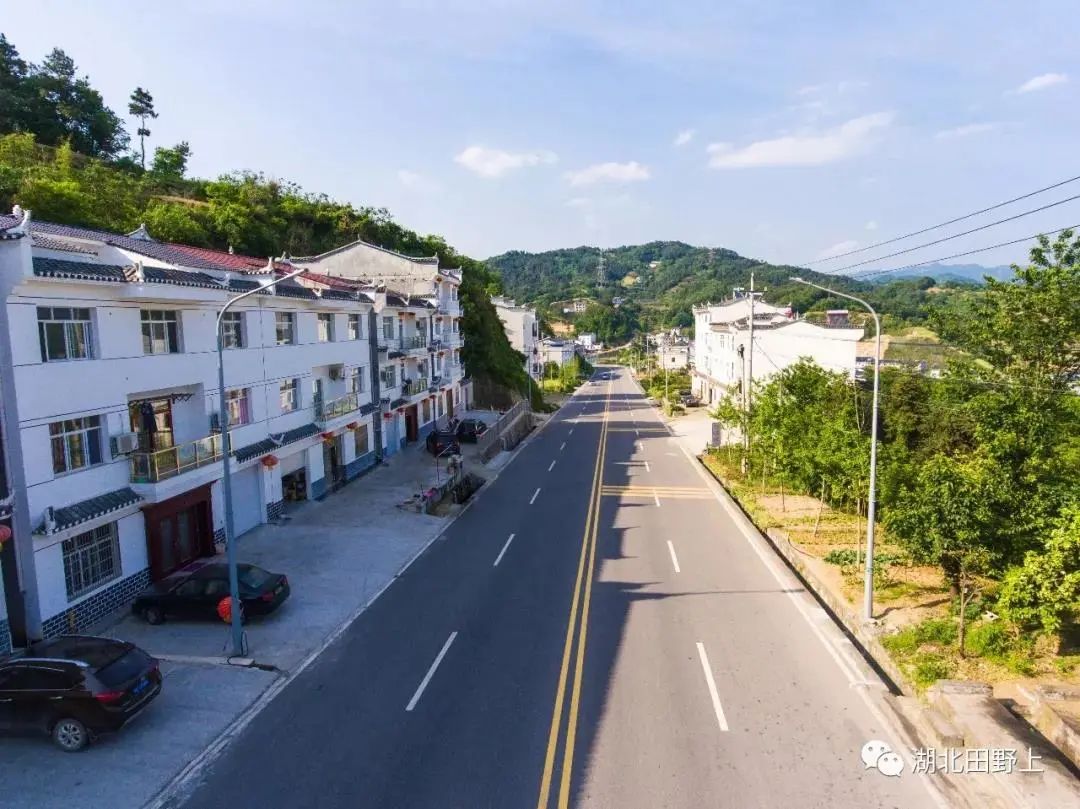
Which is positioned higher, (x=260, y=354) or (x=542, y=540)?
(x=260, y=354)

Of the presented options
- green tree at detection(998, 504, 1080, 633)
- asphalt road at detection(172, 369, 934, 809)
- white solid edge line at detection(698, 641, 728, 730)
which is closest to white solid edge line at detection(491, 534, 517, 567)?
asphalt road at detection(172, 369, 934, 809)

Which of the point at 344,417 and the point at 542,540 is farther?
the point at 344,417

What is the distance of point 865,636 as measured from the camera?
13945 millimetres

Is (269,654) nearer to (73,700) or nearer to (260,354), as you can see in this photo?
(73,700)

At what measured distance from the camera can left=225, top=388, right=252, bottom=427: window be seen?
20.4 meters

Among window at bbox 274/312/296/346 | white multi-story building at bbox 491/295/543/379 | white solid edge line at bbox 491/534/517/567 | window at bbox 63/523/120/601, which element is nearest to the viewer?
window at bbox 63/523/120/601

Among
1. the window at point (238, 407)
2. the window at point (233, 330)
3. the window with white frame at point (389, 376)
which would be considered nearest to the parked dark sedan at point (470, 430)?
the window with white frame at point (389, 376)

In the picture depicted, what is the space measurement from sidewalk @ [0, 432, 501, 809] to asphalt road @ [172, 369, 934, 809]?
28.4 inches

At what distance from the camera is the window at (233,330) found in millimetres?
20750

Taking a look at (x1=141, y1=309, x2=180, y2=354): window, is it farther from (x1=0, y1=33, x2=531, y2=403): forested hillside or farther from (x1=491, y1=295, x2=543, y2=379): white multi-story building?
(x1=491, y1=295, x2=543, y2=379): white multi-story building

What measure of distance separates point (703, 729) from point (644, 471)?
923 inches

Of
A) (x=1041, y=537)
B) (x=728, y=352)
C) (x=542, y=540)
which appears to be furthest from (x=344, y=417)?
(x=728, y=352)

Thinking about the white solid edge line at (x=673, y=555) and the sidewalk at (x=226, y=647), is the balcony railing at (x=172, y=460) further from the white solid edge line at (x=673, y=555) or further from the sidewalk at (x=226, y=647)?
the white solid edge line at (x=673, y=555)

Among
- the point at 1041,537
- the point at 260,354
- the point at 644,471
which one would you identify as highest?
the point at 260,354
